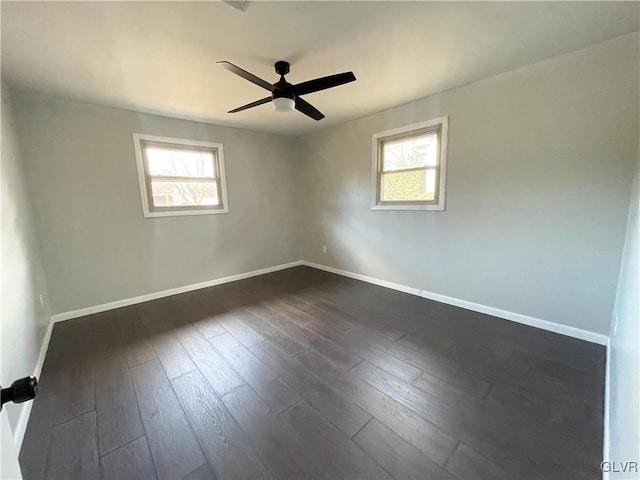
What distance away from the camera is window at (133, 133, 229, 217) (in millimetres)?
3504

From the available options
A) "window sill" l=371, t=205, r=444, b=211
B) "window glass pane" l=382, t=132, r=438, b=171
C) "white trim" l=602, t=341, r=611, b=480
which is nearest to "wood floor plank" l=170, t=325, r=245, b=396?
"white trim" l=602, t=341, r=611, b=480

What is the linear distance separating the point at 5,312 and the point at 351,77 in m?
2.80

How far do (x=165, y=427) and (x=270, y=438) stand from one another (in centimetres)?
67

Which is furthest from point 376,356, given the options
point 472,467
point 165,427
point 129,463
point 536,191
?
point 536,191

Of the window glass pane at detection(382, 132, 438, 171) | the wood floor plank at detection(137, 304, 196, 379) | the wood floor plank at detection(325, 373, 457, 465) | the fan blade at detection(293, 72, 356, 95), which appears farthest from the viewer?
the window glass pane at detection(382, 132, 438, 171)

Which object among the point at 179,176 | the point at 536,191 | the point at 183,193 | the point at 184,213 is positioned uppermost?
the point at 179,176

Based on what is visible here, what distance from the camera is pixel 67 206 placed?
2.98 m

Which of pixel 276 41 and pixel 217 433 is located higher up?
pixel 276 41

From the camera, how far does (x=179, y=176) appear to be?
3818 millimetres

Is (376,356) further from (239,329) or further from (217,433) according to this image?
(239,329)

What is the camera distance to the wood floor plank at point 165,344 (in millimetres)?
2125

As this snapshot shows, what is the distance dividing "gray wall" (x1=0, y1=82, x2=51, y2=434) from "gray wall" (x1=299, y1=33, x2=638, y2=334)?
3779 millimetres

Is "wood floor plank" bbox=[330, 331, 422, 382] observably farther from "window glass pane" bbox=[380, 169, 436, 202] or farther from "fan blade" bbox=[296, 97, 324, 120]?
"fan blade" bbox=[296, 97, 324, 120]

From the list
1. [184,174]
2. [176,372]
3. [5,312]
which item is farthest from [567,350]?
[184,174]
